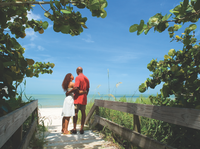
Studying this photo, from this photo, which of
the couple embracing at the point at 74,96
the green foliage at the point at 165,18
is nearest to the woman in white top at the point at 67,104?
the couple embracing at the point at 74,96

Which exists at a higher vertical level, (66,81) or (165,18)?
(165,18)

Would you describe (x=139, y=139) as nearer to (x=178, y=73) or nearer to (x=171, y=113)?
(x=171, y=113)

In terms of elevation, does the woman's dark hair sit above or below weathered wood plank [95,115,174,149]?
above

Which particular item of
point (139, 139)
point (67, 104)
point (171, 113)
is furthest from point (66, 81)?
point (171, 113)

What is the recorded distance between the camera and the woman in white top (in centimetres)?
400

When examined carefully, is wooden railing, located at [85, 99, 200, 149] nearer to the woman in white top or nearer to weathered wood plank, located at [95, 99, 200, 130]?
weathered wood plank, located at [95, 99, 200, 130]

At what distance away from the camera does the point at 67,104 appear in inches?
161

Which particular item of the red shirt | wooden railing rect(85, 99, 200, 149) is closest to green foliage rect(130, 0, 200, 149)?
wooden railing rect(85, 99, 200, 149)

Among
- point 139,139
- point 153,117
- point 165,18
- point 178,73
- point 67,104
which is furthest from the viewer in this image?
point 67,104

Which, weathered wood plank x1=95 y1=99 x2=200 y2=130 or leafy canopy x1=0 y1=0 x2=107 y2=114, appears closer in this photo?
leafy canopy x1=0 y1=0 x2=107 y2=114

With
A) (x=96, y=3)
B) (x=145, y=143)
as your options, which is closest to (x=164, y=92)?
(x=145, y=143)

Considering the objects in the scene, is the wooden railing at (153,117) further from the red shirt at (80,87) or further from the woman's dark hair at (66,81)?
the woman's dark hair at (66,81)

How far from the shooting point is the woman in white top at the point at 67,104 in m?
4.00

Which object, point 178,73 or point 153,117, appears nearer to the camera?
point 178,73
